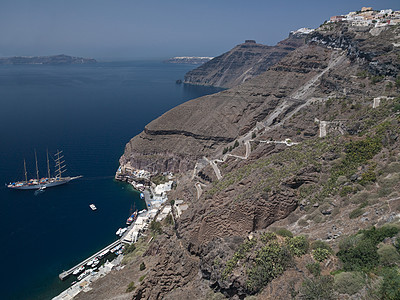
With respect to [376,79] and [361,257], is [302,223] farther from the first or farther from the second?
[376,79]

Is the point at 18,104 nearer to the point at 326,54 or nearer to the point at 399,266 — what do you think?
the point at 326,54

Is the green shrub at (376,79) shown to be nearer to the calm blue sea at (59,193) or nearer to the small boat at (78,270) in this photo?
the calm blue sea at (59,193)

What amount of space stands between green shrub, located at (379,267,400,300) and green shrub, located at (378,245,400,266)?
827 mm

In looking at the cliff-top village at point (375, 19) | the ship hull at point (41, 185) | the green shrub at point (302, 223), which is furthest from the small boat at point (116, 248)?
the cliff-top village at point (375, 19)

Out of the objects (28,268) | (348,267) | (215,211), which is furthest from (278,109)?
(348,267)

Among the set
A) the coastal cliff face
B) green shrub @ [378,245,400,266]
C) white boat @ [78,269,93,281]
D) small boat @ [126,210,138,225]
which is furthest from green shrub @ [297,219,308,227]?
small boat @ [126,210,138,225]

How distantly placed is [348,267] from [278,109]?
2547 inches

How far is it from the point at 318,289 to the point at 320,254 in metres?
3.10

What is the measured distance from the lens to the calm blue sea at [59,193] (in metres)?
48.0

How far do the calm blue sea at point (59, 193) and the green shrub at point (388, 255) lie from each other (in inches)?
1600

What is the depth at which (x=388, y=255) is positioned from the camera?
15750 mm

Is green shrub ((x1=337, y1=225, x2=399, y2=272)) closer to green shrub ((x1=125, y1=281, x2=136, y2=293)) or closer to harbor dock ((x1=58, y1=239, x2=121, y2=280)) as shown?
green shrub ((x1=125, y1=281, x2=136, y2=293))

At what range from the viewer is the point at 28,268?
4706cm

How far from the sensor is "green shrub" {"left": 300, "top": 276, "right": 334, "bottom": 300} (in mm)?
14680
